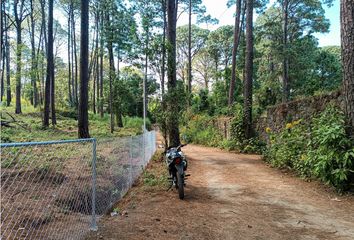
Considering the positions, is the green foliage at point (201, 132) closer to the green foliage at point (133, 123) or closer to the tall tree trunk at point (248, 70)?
the tall tree trunk at point (248, 70)

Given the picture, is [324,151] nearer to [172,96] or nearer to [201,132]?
[172,96]

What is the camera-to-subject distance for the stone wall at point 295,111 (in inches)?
307

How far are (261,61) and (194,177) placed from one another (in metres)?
21.8

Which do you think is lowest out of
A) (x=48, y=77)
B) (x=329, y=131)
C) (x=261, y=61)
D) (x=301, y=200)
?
(x=301, y=200)

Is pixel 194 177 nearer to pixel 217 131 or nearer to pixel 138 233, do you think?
pixel 138 233

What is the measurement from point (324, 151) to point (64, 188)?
528 cm

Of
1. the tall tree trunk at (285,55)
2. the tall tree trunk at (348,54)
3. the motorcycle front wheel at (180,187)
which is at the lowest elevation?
the motorcycle front wheel at (180,187)

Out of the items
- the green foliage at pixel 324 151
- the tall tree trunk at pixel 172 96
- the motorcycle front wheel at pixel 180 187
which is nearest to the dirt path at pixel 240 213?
the motorcycle front wheel at pixel 180 187

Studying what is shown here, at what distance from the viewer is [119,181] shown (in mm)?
6301

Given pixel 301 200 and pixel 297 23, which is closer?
pixel 301 200

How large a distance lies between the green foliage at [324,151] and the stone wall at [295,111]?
0.35 metres

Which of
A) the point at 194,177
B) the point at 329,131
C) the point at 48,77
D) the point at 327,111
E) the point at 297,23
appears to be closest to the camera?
the point at 329,131

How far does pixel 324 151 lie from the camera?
259 inches

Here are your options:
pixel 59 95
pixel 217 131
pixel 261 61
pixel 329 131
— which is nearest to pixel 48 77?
pixel 217 131
